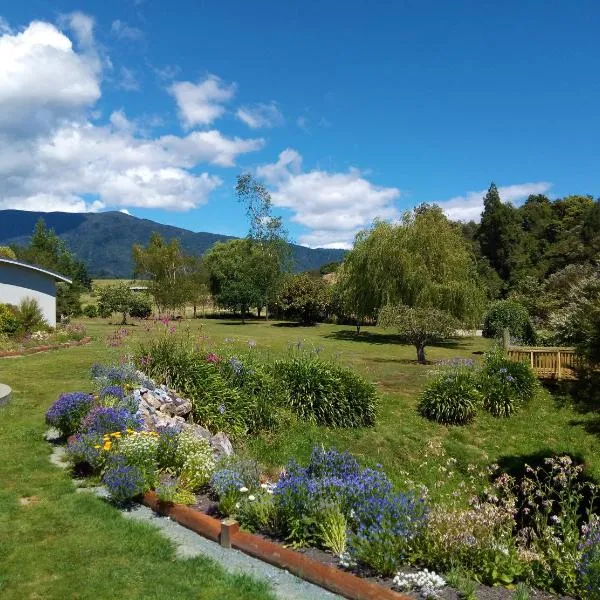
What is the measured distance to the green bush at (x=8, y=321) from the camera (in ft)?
67.0

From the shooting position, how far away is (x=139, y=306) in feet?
133

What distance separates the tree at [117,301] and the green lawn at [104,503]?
18.6 m

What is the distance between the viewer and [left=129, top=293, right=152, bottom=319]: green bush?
39.9 metres

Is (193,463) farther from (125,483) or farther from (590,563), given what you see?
(590,563)

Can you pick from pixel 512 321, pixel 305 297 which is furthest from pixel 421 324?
pixel 305 297

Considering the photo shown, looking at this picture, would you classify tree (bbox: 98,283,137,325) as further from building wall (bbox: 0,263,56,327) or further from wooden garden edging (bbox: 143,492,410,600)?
wooden garden edging (bbox: 143,492,410,600)

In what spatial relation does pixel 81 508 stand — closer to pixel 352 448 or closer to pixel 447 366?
pixel 352 448

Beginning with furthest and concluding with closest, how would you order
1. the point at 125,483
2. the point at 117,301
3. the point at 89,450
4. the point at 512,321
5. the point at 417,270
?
the point at 117,301
the point at 417,270
the point at 512,321
the point at 89,450
the point at 125,483

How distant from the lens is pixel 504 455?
38.1ft

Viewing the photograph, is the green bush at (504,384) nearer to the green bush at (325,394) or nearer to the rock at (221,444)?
the green bush at (325,394)

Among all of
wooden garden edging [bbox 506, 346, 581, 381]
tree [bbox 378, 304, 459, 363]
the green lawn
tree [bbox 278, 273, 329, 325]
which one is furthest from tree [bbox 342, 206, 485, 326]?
tree [bbox 278, 273, 329, 325]

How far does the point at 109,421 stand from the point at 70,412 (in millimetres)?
1371

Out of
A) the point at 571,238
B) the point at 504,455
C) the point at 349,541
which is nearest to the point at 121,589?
the point at 349,541

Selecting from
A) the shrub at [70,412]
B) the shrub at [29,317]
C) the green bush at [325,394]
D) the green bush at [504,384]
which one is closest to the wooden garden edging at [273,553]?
the shrub at [70,412]
